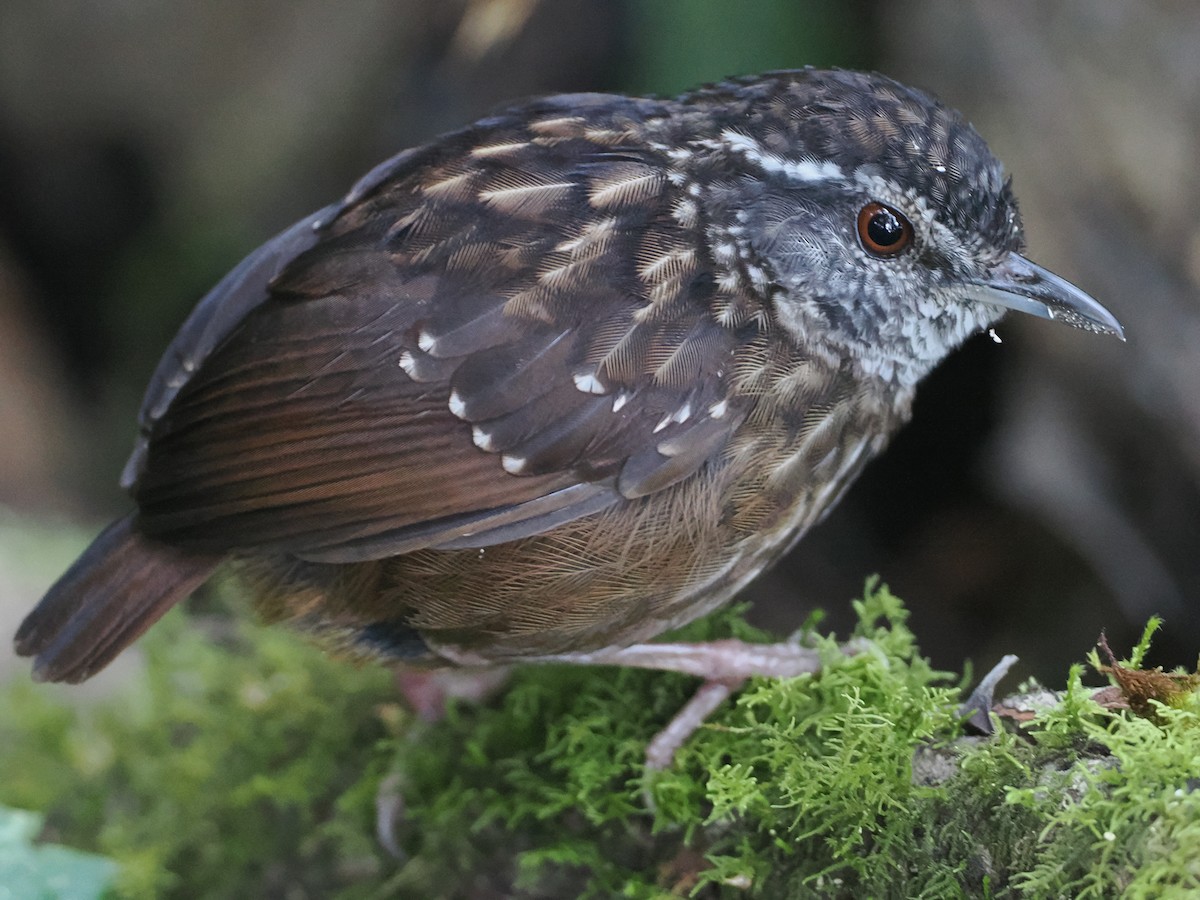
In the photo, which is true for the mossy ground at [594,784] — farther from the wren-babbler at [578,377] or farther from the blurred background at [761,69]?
the blurred background at [761,69]

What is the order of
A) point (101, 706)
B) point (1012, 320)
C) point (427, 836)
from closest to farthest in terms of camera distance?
point (427, 836) → point (101, 706) → point (1012, 320)

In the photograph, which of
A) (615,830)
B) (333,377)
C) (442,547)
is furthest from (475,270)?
(615,830)

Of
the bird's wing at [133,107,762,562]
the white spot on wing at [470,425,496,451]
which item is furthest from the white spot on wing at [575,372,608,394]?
the white spot on wing at [470,425,496,451]

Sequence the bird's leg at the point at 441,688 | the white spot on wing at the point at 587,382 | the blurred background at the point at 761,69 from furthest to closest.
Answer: the blurred background at the point at 761,69
the bird's leg at the point at 441,688
the white spot on wing at the point at 587,382

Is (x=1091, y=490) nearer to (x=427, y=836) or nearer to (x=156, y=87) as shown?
(x=427, y=836)

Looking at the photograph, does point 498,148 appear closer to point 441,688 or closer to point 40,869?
point 441,688

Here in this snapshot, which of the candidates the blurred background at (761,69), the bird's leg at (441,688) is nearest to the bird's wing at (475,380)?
the bird's leg at (441,688)
